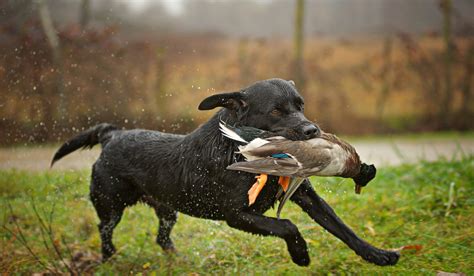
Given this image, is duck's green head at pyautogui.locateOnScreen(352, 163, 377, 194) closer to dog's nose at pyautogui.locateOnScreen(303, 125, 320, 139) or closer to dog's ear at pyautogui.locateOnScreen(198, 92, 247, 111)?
dog's nose at pyautogui.locateOnScreen(303, 125, 320, 139)

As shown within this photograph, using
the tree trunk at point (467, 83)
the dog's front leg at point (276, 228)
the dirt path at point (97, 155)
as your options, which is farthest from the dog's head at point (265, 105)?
the tree trunk at point (467, 83)

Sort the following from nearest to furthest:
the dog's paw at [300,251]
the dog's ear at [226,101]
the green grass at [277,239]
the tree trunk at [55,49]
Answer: the dog's paw at [300,251]
the dog's ear at [226,101]
the green grass at [277,239]
the tree trunk at [55,49]

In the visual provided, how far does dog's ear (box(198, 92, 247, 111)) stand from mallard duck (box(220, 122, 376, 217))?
0.46 m

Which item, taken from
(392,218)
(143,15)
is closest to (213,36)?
(143,15)

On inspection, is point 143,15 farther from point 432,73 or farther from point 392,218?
point 392,218

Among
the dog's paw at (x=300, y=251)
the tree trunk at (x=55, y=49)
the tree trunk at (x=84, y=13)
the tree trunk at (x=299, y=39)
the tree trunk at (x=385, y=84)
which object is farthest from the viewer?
the tree trunk at (x=385, y=84)

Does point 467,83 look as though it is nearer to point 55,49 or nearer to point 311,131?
point 55,49

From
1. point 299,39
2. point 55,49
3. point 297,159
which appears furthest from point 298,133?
point 299,39

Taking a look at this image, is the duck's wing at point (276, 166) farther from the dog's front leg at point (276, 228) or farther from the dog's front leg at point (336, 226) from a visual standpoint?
the dog's front leg at point (336, 226)

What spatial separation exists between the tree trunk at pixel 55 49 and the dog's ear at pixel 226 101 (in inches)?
299

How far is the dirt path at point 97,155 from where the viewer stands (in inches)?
303

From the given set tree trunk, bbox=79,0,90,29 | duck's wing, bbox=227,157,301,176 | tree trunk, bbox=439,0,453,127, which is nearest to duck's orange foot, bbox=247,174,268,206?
duck's wing, bbox=227,157,301,176

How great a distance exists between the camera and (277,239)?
5234mm

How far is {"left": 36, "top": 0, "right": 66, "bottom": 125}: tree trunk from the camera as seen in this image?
444 inches
